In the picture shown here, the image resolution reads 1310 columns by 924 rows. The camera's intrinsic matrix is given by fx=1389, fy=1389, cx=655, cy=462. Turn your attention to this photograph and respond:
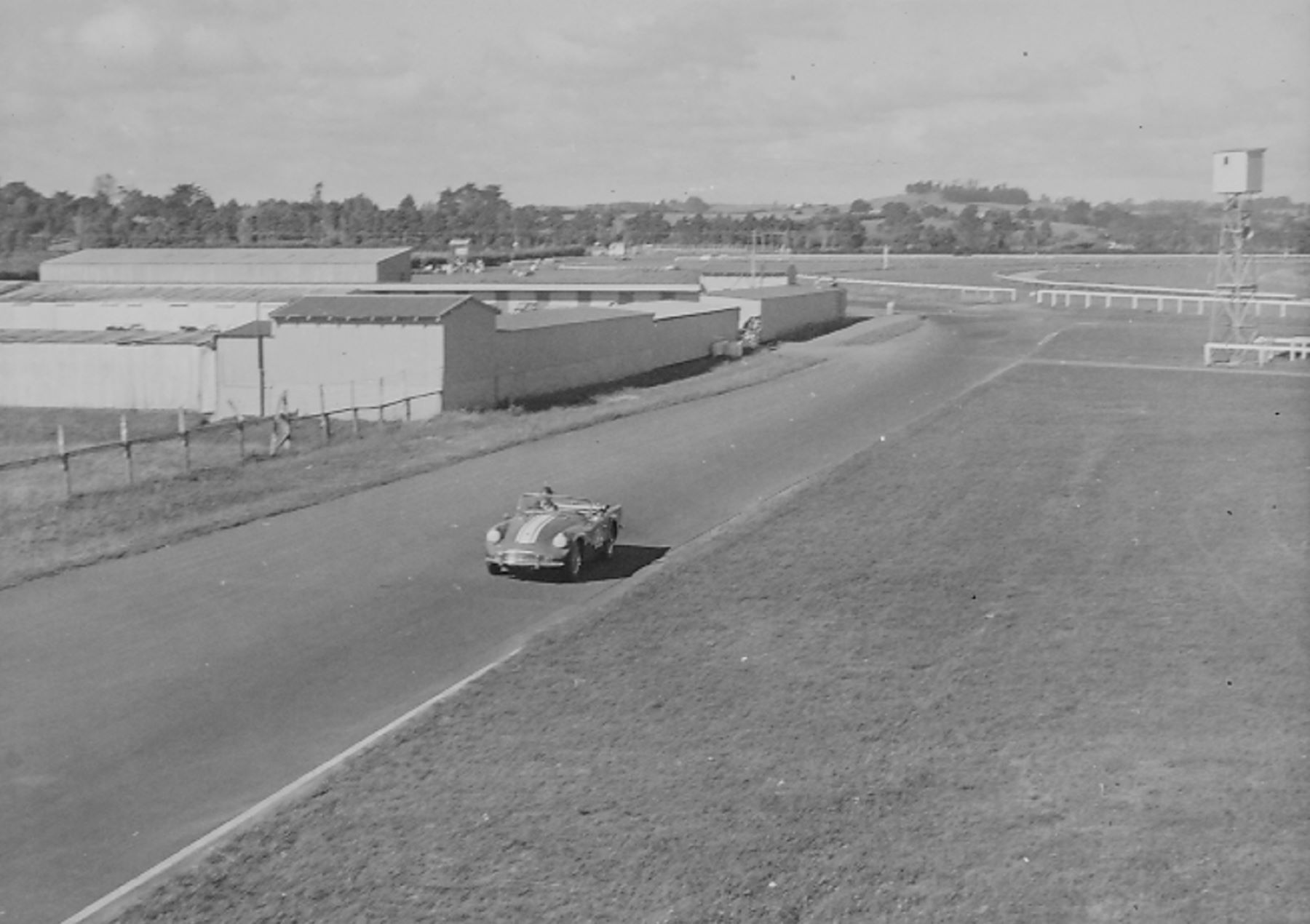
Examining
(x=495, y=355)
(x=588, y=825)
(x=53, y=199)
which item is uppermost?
(x=53, y=199)

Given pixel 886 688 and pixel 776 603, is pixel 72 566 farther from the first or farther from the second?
pixel 886 688

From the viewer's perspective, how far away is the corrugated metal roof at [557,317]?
49.4m

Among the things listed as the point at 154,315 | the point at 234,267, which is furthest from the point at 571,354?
the point at 234,267

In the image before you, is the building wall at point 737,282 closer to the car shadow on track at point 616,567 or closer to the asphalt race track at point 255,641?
the asphalt race track at point 255,641

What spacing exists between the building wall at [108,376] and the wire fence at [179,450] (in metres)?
2.05

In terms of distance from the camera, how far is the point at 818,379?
53594mm

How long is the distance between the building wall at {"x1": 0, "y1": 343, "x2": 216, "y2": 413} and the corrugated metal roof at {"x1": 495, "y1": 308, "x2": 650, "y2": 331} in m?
9.59

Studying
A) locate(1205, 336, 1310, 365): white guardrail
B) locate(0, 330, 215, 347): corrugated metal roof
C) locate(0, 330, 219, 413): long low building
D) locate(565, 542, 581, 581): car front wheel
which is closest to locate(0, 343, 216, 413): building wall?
locate(0, 330, 219, 413): long low building

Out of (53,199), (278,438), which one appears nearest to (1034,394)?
(278,438)

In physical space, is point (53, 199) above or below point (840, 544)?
above

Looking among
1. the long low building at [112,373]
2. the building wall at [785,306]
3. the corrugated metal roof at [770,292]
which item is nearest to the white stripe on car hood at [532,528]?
the long low building at [112,373]

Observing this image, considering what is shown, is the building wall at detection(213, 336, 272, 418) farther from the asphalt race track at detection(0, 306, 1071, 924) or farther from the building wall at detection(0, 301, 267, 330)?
the building wall at detection(0, 301, 267, 330)

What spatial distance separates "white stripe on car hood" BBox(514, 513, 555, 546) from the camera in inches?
849

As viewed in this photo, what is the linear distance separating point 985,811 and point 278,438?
2458cm
